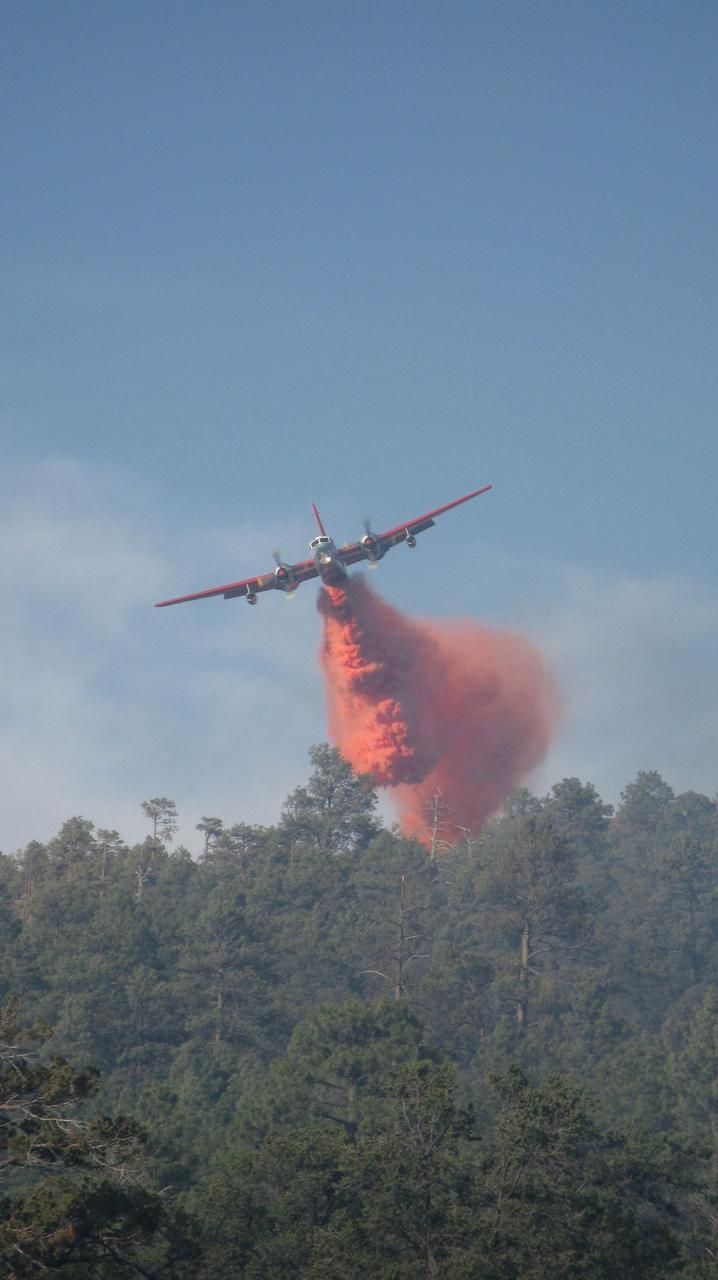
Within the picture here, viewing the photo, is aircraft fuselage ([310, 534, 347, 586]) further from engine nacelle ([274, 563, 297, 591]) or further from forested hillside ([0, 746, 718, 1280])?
forested hillside ([0, 746, 718, 1280])

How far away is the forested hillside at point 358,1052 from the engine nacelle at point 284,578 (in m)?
16.9

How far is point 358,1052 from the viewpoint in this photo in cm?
5347

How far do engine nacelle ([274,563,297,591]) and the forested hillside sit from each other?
55.4 feet

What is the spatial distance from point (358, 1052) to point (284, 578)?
30.9 m

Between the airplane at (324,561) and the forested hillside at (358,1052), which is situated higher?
the airplane at (324,561)

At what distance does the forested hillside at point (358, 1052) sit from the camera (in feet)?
110

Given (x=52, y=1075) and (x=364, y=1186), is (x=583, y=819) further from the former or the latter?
(x=52, y=1075)

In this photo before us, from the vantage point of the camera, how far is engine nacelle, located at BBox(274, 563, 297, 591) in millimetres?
78000

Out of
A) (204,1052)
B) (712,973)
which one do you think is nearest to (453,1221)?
(204,1052)

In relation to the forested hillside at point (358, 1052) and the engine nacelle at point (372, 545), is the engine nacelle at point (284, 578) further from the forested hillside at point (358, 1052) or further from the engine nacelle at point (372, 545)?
the forested hillside at point (358, 1052)

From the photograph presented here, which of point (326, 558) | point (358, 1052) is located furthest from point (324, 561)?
point (358, 1052)

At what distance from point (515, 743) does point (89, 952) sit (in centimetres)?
4638

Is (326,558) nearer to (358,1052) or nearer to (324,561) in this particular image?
(324,561)

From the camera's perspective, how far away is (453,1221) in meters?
35.7
